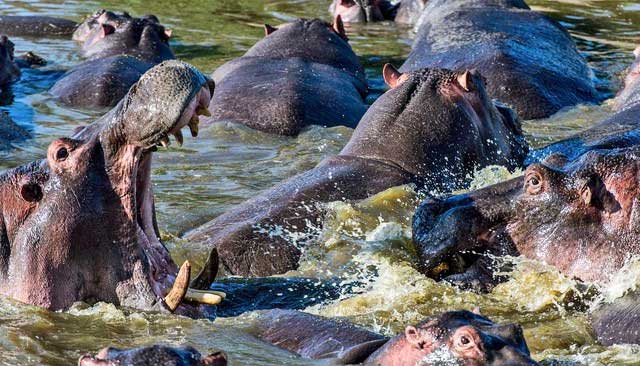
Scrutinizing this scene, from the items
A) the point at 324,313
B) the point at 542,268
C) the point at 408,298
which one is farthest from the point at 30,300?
the point at 542,268

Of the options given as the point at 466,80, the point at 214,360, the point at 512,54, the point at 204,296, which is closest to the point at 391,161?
the point at 466,80

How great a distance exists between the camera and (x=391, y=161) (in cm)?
828

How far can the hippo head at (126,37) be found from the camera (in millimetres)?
14047

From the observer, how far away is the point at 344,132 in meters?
10.9

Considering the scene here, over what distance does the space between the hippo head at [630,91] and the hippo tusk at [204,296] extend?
5462mm

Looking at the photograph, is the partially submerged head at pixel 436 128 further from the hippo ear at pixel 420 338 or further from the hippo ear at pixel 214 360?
the hippo ear at pixel 214 360

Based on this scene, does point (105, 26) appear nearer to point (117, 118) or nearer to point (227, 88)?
point (227, 88)

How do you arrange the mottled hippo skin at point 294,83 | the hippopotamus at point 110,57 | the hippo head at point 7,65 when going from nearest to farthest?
the mottled hippo skin at point 294,83, the hippopotamus at point 110,57, the hippo head at point 7,65

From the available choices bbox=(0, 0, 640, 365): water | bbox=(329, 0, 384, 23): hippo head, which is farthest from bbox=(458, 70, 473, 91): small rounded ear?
bbox=(329, 0, 384, 23): hippo head

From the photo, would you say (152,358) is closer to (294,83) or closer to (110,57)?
(294,83)

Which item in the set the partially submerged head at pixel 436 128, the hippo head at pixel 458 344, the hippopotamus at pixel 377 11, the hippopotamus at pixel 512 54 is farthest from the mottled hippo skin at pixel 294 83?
the hippo head at pixel 458 344

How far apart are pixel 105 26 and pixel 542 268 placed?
28.8 feet

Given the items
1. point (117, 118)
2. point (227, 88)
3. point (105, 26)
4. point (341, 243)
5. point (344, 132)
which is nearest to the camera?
point (117, 118)

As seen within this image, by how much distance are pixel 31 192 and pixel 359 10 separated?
11.6 m
